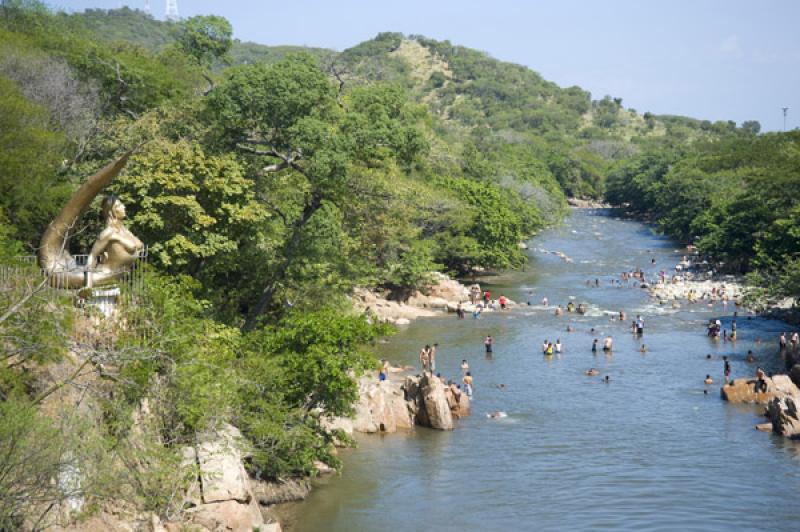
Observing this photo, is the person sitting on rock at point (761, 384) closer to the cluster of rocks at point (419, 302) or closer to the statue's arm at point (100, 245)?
the cluster of rocks at point (419, 302)

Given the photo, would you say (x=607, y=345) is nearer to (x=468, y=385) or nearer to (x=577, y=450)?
(x=468, y=385)

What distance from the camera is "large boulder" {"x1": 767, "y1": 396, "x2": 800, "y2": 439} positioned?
32219mm

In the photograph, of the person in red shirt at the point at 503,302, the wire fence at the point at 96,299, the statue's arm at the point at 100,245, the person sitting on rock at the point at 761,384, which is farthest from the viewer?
the person in red shirt at the point at 503,302

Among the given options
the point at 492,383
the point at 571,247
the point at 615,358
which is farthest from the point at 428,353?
the point at 571,247

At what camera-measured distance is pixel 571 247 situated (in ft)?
292

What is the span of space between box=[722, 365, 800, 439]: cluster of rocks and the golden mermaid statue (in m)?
23.3

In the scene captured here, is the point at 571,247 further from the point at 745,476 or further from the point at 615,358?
the point at 745,476

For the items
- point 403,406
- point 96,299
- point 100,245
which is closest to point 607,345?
point 403,406

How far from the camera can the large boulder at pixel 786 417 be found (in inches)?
1268

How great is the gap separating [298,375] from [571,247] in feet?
220

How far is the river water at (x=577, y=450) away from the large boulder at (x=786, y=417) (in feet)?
1.98

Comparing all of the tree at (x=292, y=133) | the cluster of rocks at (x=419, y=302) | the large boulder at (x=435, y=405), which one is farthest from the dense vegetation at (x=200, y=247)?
the large boulder at (x=435, y=405)

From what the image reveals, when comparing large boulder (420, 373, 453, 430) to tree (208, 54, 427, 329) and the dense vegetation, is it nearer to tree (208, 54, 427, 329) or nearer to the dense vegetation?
the dense vegetation

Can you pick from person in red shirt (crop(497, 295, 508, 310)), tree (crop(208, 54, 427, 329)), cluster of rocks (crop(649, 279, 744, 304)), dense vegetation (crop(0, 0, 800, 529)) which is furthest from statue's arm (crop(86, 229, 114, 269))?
cluster of rocks (crop(649, 279, 744, 304))
